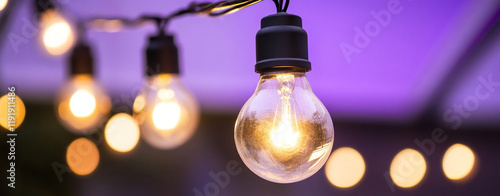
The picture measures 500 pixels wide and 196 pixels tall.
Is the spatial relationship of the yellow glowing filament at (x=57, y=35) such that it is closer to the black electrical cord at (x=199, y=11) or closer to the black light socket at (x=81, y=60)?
the black light socket at (x=81, y=60)

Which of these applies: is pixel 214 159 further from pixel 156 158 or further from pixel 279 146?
pixel 279 146

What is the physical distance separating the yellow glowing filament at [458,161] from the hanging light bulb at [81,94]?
2.45 meters

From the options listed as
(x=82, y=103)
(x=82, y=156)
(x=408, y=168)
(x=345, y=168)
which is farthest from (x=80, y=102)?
(x=408, y=168)

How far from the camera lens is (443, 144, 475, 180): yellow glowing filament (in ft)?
9.71

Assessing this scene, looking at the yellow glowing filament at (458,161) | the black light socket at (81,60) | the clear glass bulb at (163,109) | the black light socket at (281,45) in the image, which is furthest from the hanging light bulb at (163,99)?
the yellow glowing filament at (458,161)

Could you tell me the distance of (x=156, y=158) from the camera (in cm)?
253

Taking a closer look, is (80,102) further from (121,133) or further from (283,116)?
(121,133)

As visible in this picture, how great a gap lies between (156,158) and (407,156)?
164 centimetres

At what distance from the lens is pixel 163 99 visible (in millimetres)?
1000

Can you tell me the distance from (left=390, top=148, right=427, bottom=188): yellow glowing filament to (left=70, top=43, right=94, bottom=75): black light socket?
2307mm

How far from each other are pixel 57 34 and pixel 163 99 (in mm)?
338

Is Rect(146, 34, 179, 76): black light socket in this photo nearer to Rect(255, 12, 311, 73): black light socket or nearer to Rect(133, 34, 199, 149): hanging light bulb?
Rect(133, 34, 199, 149): hanging light bulb

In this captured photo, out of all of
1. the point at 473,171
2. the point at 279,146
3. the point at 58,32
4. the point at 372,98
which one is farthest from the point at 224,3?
the point at 473,171

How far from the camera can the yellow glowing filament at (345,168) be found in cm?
285
